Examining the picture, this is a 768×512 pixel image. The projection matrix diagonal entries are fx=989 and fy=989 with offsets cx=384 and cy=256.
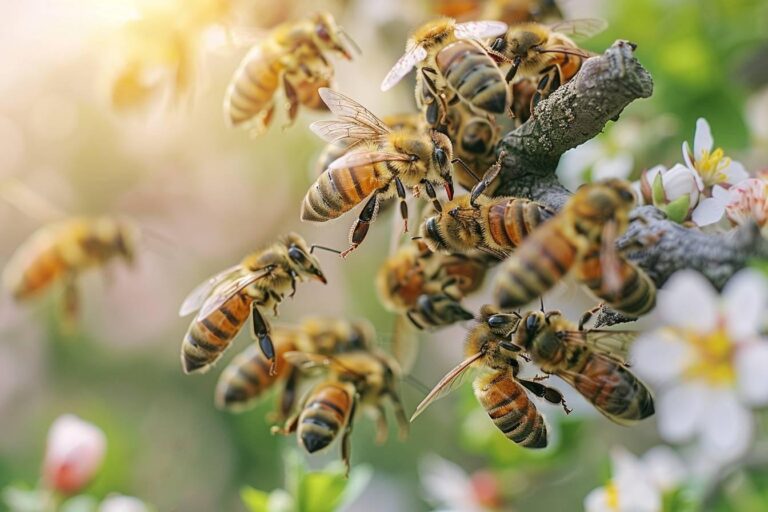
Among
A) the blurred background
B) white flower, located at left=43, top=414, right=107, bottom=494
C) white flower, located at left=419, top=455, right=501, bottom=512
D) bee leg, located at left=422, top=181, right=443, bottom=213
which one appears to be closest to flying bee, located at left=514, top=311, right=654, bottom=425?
bee leg, located at left=422, top=181, right=443, bottom=213

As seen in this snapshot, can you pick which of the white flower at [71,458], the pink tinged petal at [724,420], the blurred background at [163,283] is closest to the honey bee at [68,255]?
the blurred background at [163,283]

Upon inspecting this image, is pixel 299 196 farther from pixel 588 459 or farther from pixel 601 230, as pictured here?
pixel 601 230

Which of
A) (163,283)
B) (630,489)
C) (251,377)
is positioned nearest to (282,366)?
(251,377)

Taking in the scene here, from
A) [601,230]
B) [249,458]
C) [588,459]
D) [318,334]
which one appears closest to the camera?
[601,230]

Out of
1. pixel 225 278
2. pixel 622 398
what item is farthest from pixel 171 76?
pixel 622 398

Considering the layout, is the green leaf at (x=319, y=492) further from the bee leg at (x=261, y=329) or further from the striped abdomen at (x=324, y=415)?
the bee leg at (x=261, y=329)

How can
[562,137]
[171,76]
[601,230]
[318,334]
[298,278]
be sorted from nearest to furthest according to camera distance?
[601,230], [562,137], [298,278], [318,334], [171,76]
